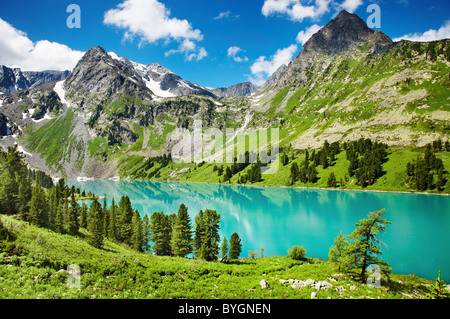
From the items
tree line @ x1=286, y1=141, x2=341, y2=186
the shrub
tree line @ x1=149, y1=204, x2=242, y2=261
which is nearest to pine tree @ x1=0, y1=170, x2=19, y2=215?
tree line @ x1=149, y1=204, x2=242, y2=261

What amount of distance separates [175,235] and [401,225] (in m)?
64.7

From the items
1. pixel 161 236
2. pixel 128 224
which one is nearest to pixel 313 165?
A: pixel 161 236

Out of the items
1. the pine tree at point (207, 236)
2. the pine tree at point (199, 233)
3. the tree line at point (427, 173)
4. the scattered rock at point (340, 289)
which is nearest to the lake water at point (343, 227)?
the pine tree at point (207, 236)

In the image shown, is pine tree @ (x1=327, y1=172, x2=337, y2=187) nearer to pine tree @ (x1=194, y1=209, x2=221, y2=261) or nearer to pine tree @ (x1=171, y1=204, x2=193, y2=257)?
pine tree @ (x1=194, y1=209, x2=221, y2=261)

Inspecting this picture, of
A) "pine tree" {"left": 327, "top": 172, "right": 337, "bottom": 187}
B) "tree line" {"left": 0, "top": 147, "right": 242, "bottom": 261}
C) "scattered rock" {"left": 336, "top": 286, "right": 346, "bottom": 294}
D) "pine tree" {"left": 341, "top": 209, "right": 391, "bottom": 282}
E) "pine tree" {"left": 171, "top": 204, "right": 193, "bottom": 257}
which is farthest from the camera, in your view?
"pine tree" {"left": 327, "top": 172, "right": 337, "bottom": 187}

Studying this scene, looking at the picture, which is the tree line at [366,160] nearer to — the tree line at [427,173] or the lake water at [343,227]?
the tree line at [427,173]

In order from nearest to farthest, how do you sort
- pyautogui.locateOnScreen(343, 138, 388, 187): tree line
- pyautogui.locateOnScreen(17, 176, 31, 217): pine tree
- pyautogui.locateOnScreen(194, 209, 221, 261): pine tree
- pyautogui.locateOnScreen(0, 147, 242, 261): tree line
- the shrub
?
pyautogui.locateOnScreen(0, 147, 242, 261): tree line, the shrub, pyautogui.locateOnScreen(194, 209, 221, 261): pine tree, pyautogui.locateOnScreen(17, 176, 31, 217): pine tree, pyautogui.locateOnScreen(343, 138, 388, 187): tree line

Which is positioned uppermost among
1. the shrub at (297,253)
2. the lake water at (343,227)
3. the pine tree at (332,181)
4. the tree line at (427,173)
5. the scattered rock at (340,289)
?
the tree line at (427,173)

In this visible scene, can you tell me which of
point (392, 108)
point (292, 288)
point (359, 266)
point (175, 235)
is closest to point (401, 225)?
point (359, 266)

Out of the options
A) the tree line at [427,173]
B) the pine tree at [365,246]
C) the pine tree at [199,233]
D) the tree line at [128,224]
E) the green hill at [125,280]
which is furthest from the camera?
the tree line at [427,173]

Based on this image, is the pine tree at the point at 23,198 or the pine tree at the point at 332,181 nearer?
the pine tree at the point at 23,198

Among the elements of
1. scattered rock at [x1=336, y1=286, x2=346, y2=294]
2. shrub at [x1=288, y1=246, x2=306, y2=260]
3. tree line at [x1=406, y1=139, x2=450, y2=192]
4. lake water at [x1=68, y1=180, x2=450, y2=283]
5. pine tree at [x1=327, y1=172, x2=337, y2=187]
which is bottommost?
lake water at [x1=68, y1=180, x2=450, y2=283]

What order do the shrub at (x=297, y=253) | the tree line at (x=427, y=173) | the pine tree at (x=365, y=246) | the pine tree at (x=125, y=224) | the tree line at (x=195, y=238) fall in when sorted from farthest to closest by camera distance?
1. the tree line at (x=427, y=173)
2. the pine tree at (x=125, y=224)
3. the tree line at (x=195, y=238)
4. the shrub at (x=297, y=253)
5. the pine tree at (x=365, y=246)
